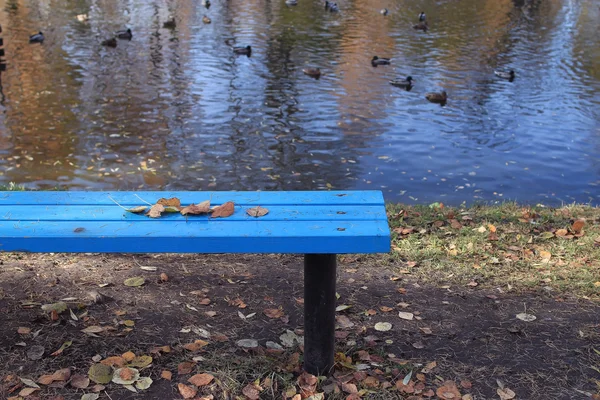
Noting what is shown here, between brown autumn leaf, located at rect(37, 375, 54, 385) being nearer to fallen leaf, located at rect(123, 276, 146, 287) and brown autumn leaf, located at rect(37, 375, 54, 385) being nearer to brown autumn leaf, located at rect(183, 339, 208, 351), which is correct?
brown autumn leaf, located at rect(183, 339, 208, 351)

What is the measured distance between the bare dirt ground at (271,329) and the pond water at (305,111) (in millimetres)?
3797

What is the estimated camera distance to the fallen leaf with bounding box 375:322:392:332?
3654mm

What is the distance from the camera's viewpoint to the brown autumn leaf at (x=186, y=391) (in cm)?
295

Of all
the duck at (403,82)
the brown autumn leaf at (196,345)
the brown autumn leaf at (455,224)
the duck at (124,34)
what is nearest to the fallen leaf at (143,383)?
the brown autumn leaf at (196,345)

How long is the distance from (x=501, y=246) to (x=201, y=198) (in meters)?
2.64

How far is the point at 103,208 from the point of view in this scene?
3027mm

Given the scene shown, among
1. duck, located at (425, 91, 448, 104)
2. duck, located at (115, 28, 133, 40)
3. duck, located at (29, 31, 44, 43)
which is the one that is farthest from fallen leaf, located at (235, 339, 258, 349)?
duck, located at (115, 28, 133, 40)

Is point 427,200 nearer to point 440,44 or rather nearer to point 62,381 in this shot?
point 62,381

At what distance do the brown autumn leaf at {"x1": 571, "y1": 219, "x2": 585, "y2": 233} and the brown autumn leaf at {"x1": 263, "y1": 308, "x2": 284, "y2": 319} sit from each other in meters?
2.71

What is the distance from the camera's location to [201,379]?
3.08m

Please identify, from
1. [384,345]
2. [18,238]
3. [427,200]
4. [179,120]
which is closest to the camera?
[18,238]

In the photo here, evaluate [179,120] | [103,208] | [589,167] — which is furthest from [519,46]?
[103,208]

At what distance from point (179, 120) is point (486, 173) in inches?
189

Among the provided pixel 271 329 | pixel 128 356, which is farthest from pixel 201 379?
pixel 271 329
